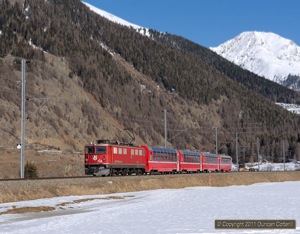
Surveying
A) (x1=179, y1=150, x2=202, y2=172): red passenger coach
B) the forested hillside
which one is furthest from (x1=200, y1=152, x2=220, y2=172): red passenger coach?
the forested hillside

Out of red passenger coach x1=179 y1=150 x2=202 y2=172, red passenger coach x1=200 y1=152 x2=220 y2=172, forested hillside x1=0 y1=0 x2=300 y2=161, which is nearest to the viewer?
red passenger coach x1=179 y1=150 x2=202 y2=172

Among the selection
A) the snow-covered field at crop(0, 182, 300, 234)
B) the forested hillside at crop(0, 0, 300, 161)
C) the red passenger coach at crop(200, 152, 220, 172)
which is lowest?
the snow-covered field at crop(0, 182, 300, 234)

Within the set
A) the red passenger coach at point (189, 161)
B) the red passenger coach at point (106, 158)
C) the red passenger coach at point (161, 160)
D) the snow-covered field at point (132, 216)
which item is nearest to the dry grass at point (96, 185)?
the snow-covered field at point (132, 216)

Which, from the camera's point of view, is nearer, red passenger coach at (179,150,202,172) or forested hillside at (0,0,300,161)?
red passenger coach at (179,150,202,172)

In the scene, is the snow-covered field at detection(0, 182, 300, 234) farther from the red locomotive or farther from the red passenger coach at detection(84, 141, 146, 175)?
the red locomotive

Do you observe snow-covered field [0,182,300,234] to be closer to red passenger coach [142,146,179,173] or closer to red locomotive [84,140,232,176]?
red locomotive [84,140,232,176]

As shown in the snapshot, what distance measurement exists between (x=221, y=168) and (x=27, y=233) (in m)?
77.3

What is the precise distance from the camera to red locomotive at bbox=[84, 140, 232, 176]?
53.6m

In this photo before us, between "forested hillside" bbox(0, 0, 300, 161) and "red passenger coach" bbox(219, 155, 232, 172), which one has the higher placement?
"forested hillside" bbox(0, 0, 300, 161)

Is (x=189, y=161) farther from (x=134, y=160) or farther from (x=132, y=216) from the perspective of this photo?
(x=132, y=216)

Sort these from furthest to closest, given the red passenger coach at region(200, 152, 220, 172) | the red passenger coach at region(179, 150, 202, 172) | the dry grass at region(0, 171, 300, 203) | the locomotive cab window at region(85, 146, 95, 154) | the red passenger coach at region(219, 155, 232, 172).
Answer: the red passenger coach at region(219, 155, 232, 172)
the red passenger coach at region(200, 152, 220, 172)
the red passenger coach at region(179, 150, 202, 172)
the locomotive cab window at region(85, 146, 95, 154)
the dry grass at region(0, 171, 300, 203)

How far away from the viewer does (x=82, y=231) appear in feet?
72.1

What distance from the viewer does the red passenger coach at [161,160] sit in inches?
2479

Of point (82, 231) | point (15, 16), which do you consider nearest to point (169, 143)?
point (15, 16)
